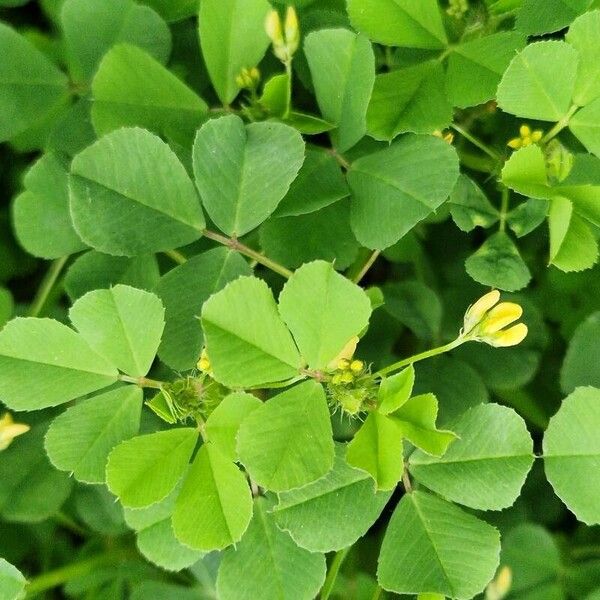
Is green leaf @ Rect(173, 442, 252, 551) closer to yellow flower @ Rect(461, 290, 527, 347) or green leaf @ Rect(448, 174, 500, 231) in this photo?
yellow flower @ Rect(461, 290, 527, 347)

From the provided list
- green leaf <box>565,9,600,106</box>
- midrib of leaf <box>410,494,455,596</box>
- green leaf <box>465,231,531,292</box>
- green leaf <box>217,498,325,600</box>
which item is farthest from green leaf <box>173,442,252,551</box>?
green leaf <box>565,9,600,106</box>

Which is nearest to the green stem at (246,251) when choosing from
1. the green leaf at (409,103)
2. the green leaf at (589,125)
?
the green leaf at (409,103)

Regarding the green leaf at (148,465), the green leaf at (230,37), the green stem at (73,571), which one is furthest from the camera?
the green stem at (73,571)

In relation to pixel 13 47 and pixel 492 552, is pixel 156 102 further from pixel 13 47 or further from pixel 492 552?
pixel 492 552

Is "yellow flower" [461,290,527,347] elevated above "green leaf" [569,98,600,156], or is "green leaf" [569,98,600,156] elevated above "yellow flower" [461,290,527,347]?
"green leaf" [569,98,600,156]

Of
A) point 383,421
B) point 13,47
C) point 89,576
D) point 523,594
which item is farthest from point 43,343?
point 523,594

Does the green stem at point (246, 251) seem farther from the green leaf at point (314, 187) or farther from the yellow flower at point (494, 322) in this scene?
the yellow flower at point (494, 322)

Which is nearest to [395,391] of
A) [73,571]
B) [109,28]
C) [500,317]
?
[500,317]
